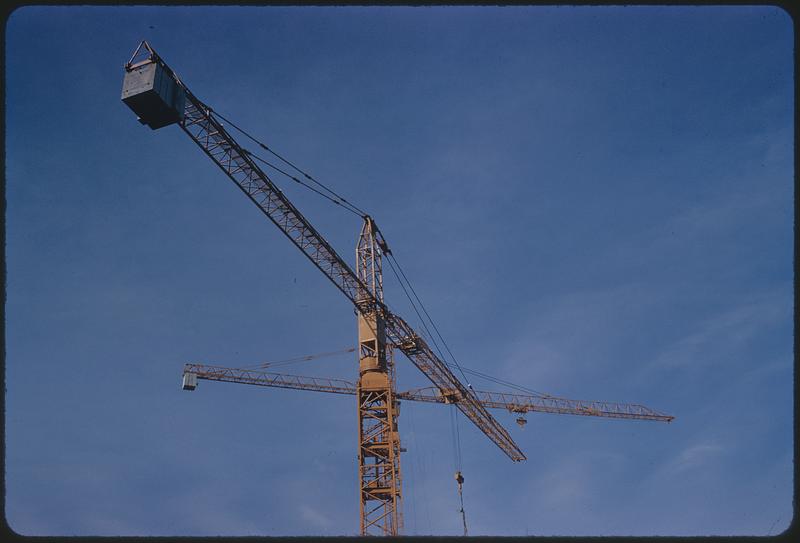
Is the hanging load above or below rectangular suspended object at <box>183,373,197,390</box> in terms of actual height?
below

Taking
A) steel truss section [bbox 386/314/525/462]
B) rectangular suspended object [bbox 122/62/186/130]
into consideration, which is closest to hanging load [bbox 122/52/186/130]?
rectangular suspended object [bbox 122/62/186/130]

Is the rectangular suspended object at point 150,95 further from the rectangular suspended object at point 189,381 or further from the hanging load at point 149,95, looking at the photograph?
the rectangular suspended object at point 189,381

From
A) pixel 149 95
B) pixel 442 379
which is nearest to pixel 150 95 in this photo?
pixel 149 95

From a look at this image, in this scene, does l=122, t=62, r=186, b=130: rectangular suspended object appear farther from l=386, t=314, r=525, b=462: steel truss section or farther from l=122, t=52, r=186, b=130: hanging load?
l=386, t=314, r=525, b=462: steel truss section

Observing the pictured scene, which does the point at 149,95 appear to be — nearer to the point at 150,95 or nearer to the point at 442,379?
the point at 150,95

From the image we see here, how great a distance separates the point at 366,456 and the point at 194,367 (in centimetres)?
2989

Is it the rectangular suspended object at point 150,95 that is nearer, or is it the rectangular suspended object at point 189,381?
the rectangular suspended object at point 150,95

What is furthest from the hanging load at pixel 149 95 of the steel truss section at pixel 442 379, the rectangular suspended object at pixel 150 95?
the steel truss section at pixel 442 379

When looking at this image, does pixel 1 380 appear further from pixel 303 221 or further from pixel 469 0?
pixel 303 221

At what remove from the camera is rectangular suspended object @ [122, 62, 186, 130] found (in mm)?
41031

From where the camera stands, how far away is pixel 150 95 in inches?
1620

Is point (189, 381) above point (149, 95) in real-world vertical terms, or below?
above

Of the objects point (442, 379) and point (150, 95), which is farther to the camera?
point (442, 379)

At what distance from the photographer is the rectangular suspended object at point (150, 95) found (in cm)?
4103
